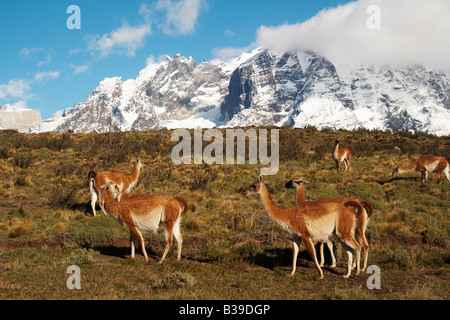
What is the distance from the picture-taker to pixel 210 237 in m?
10.7

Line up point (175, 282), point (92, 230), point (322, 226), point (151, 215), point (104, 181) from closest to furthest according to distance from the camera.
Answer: point (175, 282)
point (322, 226)
point (151, 215)
point (92, 230)
point (104, 181)

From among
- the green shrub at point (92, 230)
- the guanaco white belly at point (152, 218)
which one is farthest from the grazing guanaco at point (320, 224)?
the green shrub at point (92, 230)

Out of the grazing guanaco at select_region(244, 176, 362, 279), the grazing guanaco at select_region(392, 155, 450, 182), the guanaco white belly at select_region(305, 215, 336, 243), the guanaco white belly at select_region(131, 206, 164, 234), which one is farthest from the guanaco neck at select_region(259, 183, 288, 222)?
the grazing guanaco at select_region(392, 155, 450, 182)

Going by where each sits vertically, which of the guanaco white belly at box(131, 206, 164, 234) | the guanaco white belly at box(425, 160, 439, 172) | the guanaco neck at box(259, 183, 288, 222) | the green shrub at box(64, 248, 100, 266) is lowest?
the green shrub at box(64, 248, 100, 266)

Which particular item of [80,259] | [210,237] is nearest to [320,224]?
[210,237]

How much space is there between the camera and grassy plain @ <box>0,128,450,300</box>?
21.7ft

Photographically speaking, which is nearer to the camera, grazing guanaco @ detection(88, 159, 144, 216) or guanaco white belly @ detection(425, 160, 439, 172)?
grazing guanaco @ detection(88, 159, 144, 216)

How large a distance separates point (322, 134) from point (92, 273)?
30.6 meters

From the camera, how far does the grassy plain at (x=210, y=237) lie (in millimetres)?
6602

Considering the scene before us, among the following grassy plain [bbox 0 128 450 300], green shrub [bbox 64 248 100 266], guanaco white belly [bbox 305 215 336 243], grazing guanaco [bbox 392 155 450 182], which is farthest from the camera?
grazing guanaco [bbox 392 155 450 182]

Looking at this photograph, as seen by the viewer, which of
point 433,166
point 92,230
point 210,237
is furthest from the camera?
point 433,166

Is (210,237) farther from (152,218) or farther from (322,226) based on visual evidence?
(322,226)

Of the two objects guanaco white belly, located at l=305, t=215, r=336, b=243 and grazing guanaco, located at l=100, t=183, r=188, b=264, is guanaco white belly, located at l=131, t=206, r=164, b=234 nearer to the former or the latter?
grazing guanaco, located at l=100, t=183, r=188, b=264
